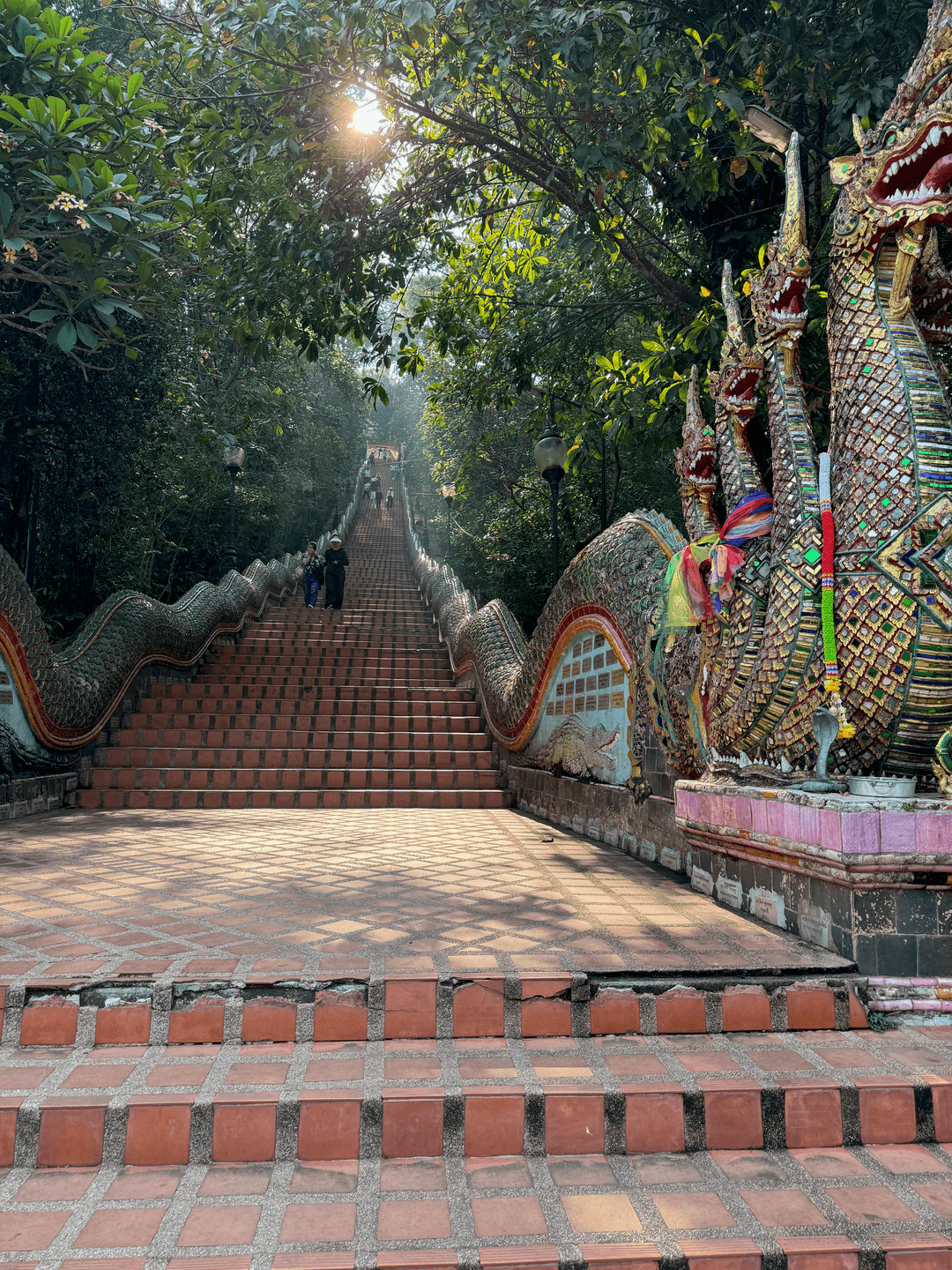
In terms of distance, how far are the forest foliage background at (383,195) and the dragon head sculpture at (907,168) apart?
0.94 meters

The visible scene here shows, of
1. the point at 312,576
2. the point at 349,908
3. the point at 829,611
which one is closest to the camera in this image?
the point at 829,611

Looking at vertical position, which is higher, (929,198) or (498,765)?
(929,198)

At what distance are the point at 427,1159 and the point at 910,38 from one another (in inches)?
233

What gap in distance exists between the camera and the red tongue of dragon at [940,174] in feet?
9.11

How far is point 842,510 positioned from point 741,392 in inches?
36.7

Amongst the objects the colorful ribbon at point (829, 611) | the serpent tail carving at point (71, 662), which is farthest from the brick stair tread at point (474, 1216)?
the serpent tail carving at point (71, 662)

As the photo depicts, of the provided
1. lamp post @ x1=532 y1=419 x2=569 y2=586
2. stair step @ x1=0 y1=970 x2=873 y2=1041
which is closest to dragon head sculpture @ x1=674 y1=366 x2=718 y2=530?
stair step @ x1=0 y1=970 x2=873 y2=1041

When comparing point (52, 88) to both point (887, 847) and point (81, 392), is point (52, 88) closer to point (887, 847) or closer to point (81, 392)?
point (81, 392)

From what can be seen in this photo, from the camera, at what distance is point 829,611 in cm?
297

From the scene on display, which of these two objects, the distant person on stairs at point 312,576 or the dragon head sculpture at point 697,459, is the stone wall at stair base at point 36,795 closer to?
the dragon head sculpture at point 697,459

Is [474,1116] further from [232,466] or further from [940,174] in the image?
[232,466]

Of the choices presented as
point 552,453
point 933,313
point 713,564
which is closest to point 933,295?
point 933,313

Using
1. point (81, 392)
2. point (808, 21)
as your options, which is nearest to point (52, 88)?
point (81, 392)

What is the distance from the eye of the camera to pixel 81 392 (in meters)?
7.46
